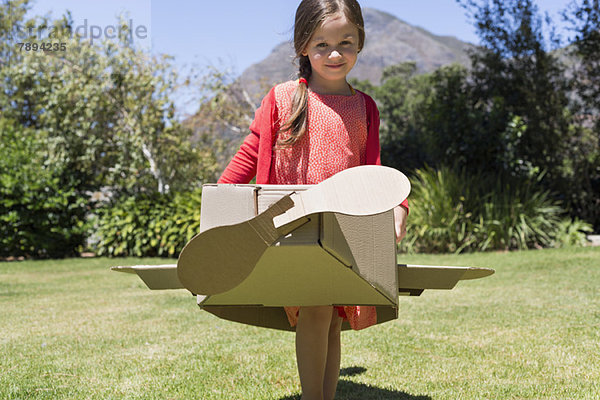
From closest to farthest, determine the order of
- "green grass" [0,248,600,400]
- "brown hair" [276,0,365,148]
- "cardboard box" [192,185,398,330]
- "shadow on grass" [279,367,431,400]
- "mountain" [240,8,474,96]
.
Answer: "cardboard box" [192,185,398,330] → "brown hair" [276,0,365,148] → "shadow on grass" [279,367,431,400] → "green grass" [0,248,600,400] → "mountain" [240,8,474,96]

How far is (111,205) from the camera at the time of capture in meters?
11.3

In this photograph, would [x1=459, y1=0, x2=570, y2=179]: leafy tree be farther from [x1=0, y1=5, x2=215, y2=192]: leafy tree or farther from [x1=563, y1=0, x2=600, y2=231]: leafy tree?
[x1=0, y1=5, x2=215, y2=192]: leafy tree

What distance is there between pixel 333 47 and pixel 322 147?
1.22 ft

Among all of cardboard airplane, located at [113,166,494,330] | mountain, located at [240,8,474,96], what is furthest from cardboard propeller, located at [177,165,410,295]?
→ mountain, located at [240,8,474,96]

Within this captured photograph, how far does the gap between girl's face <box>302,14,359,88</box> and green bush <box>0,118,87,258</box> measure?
9.63m

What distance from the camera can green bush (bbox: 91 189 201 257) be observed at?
9.95m

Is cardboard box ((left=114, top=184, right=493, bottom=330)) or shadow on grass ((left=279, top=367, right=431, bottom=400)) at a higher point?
cardboard box ((left=114, top=184, right=493, bottom=330))

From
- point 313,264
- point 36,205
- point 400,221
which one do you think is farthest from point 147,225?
point 313,264

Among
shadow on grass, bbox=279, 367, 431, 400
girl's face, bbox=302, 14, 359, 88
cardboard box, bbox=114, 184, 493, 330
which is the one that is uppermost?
girl's face, bbox=302, 14, 359, 88

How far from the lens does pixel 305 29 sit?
2.12 metres

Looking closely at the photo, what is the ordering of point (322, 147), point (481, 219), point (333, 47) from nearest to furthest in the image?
point (333, 47)
point (322, 147)
point (481, 219)

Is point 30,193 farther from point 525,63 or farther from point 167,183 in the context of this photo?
point 525,63

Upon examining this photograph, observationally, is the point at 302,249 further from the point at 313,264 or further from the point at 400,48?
the point at 400,48

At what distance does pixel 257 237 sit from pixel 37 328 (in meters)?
3.74
